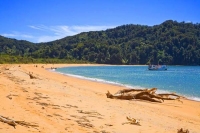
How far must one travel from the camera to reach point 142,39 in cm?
17850

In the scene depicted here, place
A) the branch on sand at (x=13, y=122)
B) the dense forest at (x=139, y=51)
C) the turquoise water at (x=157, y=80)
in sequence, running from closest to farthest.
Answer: the branch on sand at (x=13, y=122) < the turquoise water at (x=157, y=80) < the dense forest at (x=139, y=51)

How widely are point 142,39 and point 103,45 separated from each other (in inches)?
1742

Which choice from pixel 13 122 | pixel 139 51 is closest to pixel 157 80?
pixel 13 122

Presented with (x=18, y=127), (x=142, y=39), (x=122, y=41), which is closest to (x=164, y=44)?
(x=142, y=39)

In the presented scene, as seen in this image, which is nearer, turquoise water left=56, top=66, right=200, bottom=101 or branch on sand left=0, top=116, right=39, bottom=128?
branch on sand left=0, top=116, right=39, bottom=128

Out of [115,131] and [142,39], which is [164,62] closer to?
[142,39]

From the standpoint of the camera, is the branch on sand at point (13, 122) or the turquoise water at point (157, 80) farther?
the turquoise water at point (157, 80)


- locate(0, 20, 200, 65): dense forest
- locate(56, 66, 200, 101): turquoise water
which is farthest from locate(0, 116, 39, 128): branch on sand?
locate(0, 20, 200, 65): dense forest

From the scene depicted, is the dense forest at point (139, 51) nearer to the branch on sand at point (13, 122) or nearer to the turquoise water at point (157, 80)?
the turquoise water at point (157, 80)

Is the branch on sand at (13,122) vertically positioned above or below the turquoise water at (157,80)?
above

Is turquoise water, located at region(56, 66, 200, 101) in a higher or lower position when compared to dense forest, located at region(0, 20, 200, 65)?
lower

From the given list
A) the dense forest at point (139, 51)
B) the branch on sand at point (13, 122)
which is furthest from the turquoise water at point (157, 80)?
the dense forest at point (139, 51)

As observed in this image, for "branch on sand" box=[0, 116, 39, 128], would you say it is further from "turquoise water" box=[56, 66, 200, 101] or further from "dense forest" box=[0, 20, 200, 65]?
"dense forest" box=[0, 20, 200, 65]

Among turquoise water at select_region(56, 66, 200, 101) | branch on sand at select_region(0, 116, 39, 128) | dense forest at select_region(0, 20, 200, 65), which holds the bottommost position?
turquoise water at select_region(56, 66, 200, 101)
